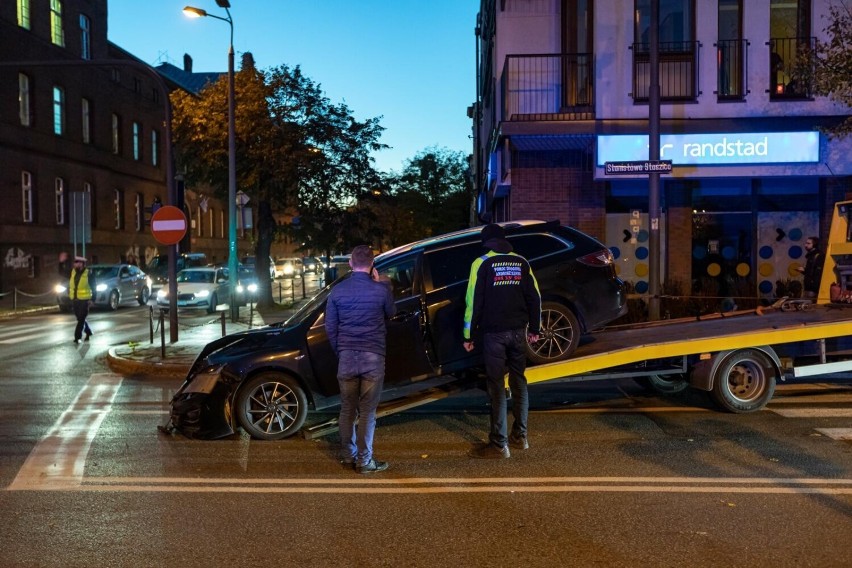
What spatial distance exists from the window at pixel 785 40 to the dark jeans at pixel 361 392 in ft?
44.5

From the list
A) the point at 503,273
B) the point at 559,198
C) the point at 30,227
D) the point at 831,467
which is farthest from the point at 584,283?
the point at 30,227

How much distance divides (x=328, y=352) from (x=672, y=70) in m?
12.1

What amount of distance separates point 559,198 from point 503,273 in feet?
37.0

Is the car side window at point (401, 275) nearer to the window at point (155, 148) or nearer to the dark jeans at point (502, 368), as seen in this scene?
the dark jeans at point (502, 368)

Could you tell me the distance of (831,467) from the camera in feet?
21.5

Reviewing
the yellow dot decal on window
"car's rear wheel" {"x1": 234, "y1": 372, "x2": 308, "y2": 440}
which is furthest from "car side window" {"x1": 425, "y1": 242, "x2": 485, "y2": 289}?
the yellow dot decal on window

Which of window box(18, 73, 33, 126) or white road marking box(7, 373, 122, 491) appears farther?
window box(18, 73, 33, 126)

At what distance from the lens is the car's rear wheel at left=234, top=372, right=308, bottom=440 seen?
7.77 meters

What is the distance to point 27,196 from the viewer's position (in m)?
36.5

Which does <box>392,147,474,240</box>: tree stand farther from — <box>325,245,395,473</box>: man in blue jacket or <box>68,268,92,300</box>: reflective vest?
<box>325,245,395,473</box>: man in blue jacket

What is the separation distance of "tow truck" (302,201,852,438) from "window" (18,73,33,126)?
3343 centimetres

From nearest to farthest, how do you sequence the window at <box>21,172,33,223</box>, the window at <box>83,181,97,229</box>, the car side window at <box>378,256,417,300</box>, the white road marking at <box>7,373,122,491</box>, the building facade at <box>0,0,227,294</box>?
the white road marking at <box>7,373,122,491</box> < the car side window at <box>378,256,417,300</box> < the building facade at <box>0,0,227,294</box> < the window at <box>21,172,33,223</box> < the window at <box>83,181,97,229</box>

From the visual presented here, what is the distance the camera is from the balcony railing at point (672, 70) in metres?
17.0

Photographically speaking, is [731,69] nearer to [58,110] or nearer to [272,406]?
[272,406]
